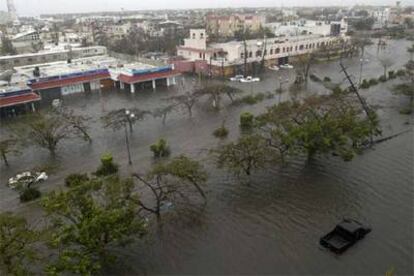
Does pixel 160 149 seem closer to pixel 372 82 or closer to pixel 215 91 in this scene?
pixel 215 91

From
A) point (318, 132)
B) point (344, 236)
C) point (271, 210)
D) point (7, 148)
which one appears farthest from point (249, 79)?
point (344, 236)

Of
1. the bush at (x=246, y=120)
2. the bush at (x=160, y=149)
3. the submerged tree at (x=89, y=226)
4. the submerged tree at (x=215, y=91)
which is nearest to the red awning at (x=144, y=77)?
the submerged tree at (x=215, y=91)

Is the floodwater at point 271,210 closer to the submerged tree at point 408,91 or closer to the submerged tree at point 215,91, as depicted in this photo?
the submerged tree at point 408,91

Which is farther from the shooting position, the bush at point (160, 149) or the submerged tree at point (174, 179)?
the bush at point (160, 149)

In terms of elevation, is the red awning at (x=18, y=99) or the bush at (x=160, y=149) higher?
the red awning at (x=18, y=99)

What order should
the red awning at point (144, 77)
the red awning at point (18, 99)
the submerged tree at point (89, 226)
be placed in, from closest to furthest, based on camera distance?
1. the submerged tree at point (89, 226)
2. the red awning at point (18, 99)
3. the red awning at point (144, 77)

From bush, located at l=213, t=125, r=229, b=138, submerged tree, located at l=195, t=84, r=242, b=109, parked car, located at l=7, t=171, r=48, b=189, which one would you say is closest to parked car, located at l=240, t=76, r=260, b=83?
submerged tree, located at l=195, t=84, r=242, b=109

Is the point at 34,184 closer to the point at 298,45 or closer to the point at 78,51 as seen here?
the point at 78,51
